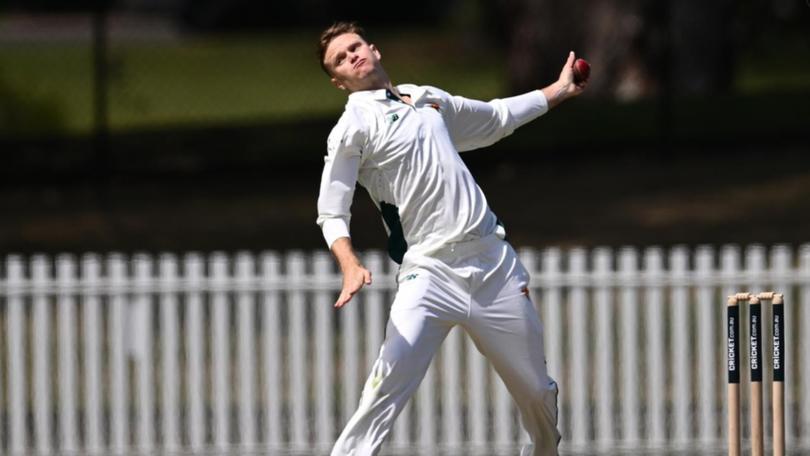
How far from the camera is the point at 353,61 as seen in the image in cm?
605

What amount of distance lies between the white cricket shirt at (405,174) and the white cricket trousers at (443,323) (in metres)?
0.07

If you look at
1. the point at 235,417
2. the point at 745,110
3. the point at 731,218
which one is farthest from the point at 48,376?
the point at 745,110

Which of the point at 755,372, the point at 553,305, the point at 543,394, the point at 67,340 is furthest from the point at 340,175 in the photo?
the point at 67,340

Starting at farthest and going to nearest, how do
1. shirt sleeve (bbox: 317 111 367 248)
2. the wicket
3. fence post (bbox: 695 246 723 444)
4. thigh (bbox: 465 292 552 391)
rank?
fence post (bbox: 695 246 723 444) → thigh (bbox: 465 292 552 391) → shirt sleeve (bbox: 317 111 367 248) → the wicket

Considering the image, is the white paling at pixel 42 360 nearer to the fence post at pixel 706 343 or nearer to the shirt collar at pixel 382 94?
the fence post at pixel 706 343

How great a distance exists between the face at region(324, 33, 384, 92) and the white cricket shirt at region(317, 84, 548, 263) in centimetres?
5

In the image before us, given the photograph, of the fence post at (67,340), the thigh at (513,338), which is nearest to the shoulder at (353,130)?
the thigh at (513,338)

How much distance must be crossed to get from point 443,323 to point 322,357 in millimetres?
3319

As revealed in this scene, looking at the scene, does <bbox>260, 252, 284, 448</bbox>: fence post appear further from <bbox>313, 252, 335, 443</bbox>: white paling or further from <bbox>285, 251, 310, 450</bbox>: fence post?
<bbox>313, 252, 335, 443</bbox>: white paling

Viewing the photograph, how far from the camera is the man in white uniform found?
5.96m

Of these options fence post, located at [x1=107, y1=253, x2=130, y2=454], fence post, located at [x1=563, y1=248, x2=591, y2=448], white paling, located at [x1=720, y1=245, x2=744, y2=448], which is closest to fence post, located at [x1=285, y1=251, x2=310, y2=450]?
fence post, located at [x1=107, y1=253, x2=130, y2=454]

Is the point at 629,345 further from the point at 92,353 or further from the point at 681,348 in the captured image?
the point at 92,353

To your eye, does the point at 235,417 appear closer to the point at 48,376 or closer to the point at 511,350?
the point at 48,376

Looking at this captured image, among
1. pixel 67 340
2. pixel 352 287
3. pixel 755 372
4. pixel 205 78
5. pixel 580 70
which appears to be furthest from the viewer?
pixel 205 78
